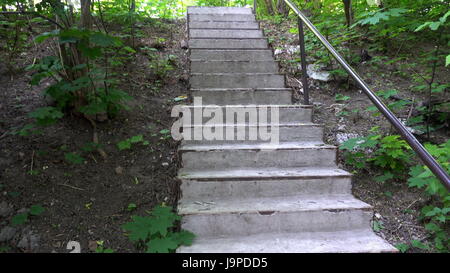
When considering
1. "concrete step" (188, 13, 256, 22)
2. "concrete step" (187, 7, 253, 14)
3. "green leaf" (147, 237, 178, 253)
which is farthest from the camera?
"concrete step" (187, 7, 253, 14)

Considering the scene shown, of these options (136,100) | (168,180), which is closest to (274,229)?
(168,180)

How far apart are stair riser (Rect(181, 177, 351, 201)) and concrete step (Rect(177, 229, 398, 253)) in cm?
34

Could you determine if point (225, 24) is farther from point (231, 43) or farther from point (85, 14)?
point (85, 14)

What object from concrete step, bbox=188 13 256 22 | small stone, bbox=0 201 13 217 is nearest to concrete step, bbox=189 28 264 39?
concrete step, bbox=188 13 256 22

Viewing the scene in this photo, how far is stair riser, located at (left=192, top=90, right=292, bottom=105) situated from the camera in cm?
311

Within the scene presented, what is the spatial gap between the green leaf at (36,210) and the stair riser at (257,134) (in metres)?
1.18

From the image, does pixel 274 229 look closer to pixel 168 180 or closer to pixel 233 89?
pixel 168 180

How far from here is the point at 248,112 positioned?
9.44ft

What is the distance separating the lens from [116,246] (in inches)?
76.4

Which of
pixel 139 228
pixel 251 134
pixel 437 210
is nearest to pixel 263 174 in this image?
pixel 251 134

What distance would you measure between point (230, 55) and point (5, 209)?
2.92 meters

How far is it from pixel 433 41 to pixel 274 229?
12.2 ft

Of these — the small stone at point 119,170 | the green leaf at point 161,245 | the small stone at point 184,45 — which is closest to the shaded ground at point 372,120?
the small stone at point 184,45

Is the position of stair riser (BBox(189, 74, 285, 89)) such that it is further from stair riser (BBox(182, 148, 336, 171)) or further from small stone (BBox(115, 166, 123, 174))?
small stone (BBox(115, 166, 123, 174))
